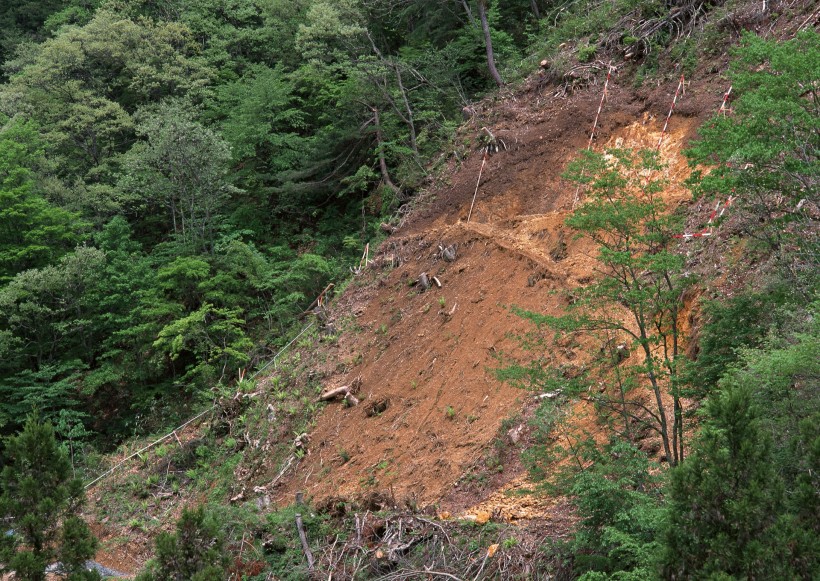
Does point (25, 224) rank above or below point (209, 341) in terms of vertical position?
above

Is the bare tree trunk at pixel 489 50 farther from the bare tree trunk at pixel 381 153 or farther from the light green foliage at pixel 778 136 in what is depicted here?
the light green foliage at pixel 778 136

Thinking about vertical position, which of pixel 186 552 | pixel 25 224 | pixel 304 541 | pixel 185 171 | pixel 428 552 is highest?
pixel 25 224

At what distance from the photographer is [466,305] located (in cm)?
1498

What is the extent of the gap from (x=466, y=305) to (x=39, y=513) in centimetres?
842

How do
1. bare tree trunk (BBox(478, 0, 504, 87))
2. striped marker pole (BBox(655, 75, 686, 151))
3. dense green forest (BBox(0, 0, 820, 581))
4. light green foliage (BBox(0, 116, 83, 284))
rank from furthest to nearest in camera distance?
light green foliage (BBox(0, 116, 83, 284))
bare tree trunk (BBox(478, 0, 504, 87))
striped marker pole (BBox(655, 75, 686, 151))
dense green forest (BBox(0, 0, 820, 581))

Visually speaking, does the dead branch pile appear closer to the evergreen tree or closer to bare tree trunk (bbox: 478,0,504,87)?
the evergreen tree

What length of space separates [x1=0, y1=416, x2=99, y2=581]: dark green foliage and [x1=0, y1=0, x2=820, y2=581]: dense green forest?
0.03 meters

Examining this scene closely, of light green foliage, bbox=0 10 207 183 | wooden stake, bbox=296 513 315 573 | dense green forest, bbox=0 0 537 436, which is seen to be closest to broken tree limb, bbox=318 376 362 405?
wooden stake, bbox=296 513 315 573

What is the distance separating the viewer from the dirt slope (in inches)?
489

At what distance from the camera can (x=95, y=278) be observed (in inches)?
953

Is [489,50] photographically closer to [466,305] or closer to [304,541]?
[466,305]

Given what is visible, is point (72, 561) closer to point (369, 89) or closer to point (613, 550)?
point (613, 550)

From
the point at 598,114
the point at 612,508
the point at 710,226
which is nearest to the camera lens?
the point at 612,508

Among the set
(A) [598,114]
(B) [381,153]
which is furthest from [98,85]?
(A) [598,114]
